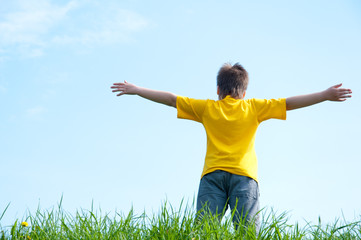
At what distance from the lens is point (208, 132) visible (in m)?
4.17

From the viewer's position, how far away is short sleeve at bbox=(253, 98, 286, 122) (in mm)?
4219

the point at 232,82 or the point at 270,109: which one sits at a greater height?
the point at 232,82

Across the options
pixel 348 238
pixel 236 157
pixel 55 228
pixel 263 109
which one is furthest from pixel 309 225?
pixel 55 228

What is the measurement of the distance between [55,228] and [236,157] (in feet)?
5.60

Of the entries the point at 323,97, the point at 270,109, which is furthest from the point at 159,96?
the point at 323,97

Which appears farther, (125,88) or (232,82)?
(125,88)

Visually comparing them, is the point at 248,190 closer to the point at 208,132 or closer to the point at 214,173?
the point at 214,173

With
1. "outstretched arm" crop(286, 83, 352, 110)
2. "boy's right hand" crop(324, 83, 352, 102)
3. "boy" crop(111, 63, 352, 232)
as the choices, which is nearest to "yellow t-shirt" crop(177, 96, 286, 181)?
"boy" crop(111, 63, 352, 232)

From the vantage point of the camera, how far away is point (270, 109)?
423 cm

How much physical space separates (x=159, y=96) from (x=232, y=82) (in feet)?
2.46

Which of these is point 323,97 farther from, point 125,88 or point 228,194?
point 125,88

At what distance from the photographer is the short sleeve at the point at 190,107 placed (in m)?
4.26

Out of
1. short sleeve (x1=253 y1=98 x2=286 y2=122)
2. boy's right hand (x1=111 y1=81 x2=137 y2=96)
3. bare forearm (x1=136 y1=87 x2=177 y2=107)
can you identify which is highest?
boy's right hand (x1=111 y1=81 x2=137 y2=96)

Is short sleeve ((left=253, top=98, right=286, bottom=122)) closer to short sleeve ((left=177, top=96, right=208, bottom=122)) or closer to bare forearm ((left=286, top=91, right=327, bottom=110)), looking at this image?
bare forearm ((left=286, top=91, right=327, bottom=110))
